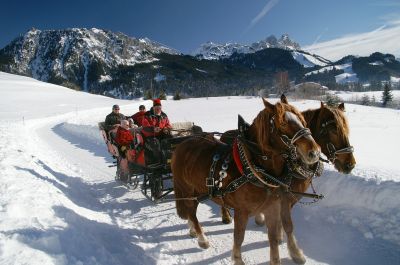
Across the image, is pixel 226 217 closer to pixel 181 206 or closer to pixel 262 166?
pixel 181 206

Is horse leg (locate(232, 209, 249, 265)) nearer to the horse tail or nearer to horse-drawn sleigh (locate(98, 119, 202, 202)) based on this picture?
the horse tail

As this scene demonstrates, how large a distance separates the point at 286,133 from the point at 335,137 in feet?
4.47

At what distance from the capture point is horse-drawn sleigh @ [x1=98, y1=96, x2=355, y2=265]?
11.7 ft

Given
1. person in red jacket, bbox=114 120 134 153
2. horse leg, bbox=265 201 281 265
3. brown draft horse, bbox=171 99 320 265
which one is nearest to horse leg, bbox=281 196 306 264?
brown draft horse, bbox=171 99 320 265

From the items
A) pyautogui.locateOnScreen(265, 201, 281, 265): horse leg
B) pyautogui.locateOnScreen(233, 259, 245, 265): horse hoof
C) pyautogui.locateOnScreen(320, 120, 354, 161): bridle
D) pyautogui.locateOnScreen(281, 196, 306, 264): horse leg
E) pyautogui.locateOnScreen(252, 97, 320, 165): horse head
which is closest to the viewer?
pyautogui.locateOnScreen(252, 97, 320, 165): horse head

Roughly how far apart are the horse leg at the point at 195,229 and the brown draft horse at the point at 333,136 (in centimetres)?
167

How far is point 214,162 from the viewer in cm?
465

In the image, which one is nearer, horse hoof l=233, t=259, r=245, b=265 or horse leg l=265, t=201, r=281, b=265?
horse leg l=265, t=201, r=281, b=265

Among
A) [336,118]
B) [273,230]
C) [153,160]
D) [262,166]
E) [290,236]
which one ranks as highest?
[336,118]

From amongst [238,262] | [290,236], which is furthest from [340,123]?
[238,262]

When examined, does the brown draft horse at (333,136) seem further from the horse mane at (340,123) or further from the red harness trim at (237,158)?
the red harness trim at (237,158)

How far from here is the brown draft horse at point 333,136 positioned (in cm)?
432

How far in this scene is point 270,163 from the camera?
4.03 meters

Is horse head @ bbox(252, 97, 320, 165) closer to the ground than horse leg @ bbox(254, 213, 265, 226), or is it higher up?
higher up
